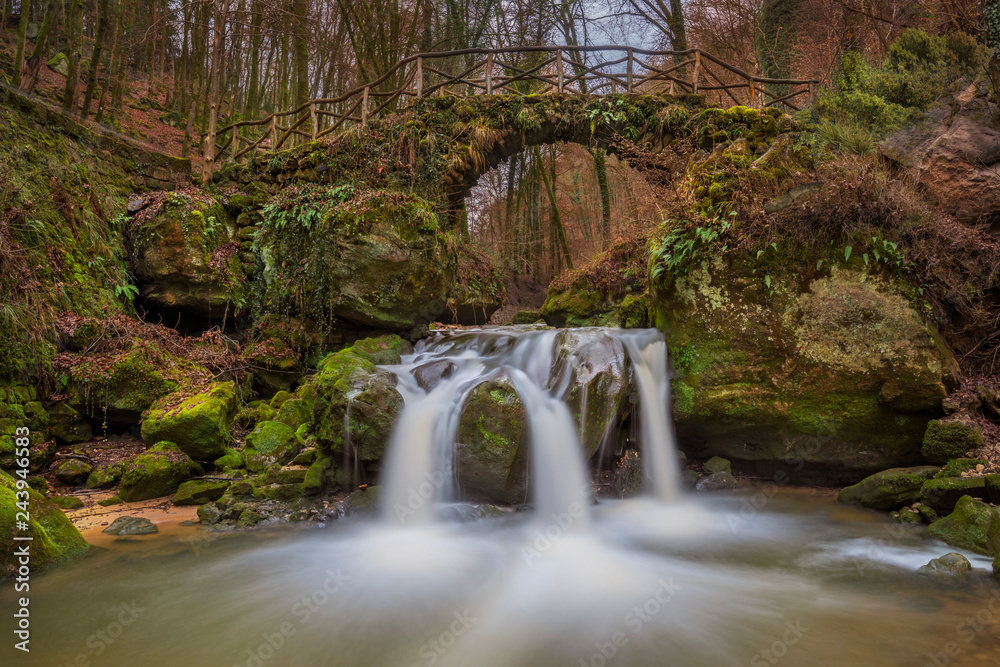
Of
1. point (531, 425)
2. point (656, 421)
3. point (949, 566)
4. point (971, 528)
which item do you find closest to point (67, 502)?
point (531, 425)

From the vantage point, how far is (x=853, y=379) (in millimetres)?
5516

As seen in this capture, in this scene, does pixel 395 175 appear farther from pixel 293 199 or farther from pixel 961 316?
pixel 961 316

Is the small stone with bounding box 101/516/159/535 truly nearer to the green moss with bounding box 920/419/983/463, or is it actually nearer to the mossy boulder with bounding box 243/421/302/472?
the mossy boulder with bounding box 243/421/302/472

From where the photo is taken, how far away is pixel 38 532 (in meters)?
3.84

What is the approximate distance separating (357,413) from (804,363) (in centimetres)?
523

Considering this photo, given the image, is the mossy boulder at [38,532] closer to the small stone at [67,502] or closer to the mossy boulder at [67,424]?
the small stone at [67,502]

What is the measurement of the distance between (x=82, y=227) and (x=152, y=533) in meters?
5.37

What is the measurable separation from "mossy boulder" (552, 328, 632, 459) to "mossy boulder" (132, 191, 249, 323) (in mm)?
5769

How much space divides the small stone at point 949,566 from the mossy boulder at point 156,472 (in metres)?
7.23

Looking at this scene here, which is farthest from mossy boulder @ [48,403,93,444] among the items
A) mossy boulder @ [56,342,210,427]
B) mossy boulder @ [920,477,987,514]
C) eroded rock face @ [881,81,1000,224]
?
eroded rock face @ [881,81,1000,224]

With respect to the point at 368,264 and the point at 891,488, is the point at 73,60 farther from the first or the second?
the point at 891,488

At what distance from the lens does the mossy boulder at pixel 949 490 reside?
439cm

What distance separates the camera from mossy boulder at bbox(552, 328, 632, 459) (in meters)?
5.91

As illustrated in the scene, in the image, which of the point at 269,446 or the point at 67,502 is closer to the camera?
the point at 67,502
